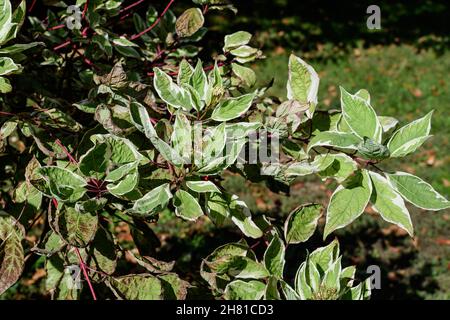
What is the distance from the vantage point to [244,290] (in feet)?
4.40

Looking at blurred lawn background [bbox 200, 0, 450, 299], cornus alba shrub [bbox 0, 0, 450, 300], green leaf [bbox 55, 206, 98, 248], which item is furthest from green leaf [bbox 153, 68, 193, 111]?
blurred lawn background [bbox 200, 0, 450, 299]

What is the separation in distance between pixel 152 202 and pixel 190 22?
78 cm

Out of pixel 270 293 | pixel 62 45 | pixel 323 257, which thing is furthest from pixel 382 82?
pixel 270 293

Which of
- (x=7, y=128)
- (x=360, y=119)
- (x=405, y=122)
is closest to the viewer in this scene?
(x=360, y=119)

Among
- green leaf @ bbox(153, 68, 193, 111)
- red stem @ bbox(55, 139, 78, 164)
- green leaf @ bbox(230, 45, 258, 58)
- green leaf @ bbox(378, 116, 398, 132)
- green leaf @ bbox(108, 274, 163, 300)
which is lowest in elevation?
green leaf @ bbox(108, 274, 163, 300)

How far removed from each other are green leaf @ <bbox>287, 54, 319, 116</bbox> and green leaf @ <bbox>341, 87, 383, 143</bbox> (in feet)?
0.61

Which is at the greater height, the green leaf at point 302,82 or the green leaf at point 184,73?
the green leaf at point 184,73

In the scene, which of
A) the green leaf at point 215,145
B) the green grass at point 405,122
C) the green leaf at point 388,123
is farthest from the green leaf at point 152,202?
the green grass at point 405,122

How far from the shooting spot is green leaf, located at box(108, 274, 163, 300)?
1328mm

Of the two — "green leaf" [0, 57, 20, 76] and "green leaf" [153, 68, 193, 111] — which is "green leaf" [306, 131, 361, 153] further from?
"green leaf" [0, 57, 20, 76]

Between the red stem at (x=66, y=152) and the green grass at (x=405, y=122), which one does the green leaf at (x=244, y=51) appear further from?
the green grass at (x=405, y=122)

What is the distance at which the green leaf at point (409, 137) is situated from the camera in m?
1.20

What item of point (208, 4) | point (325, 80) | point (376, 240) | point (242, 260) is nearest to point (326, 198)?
point (376, 240)

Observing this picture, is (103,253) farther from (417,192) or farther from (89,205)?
(417,192)
